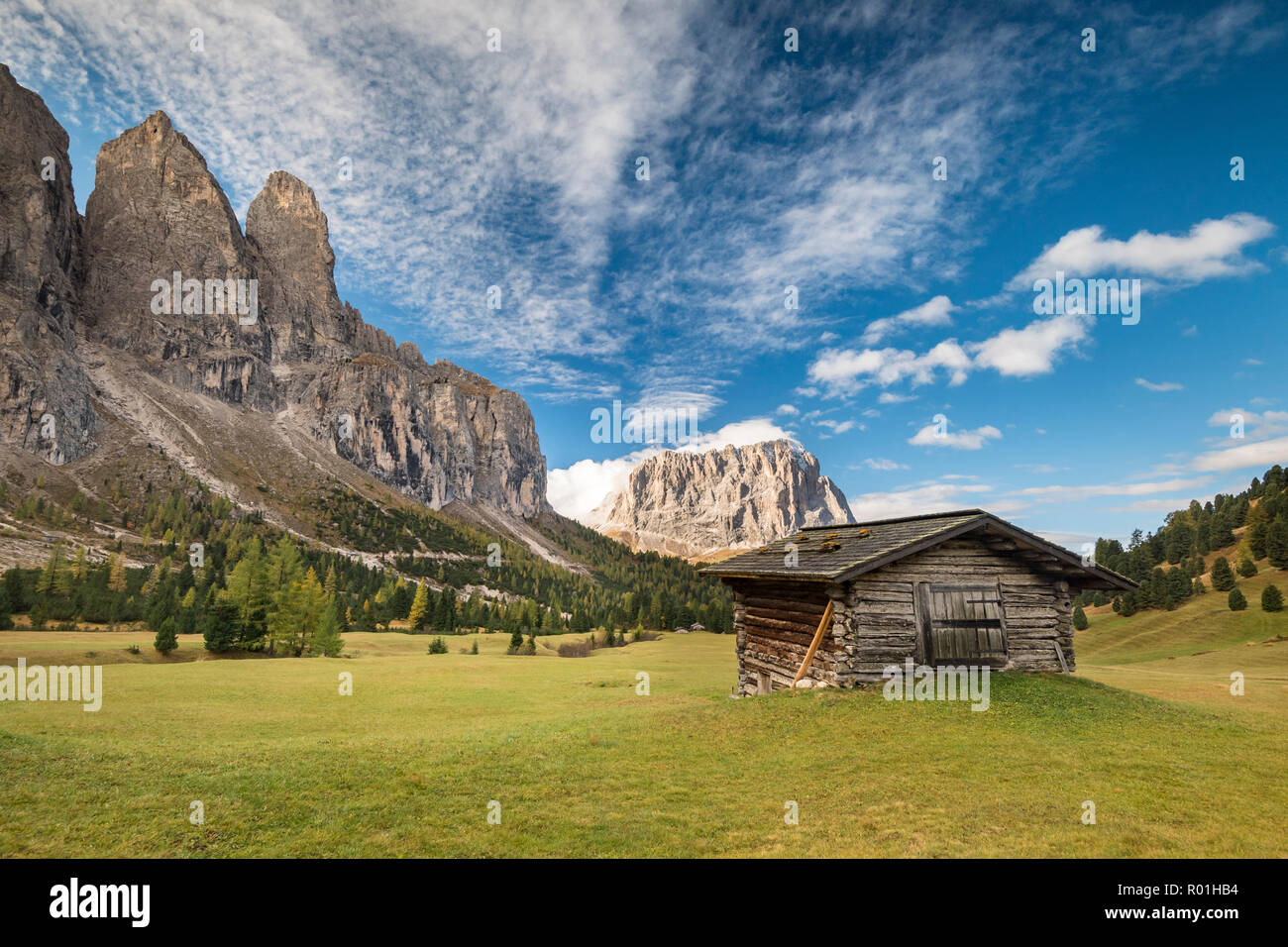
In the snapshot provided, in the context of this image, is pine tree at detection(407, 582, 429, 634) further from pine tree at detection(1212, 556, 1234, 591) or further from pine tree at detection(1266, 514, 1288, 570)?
pine tree at detection(1266, 514, 1288, 570)

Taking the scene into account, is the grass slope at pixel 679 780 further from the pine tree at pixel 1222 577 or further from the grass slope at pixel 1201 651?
the pine tree at pixel 1222 577

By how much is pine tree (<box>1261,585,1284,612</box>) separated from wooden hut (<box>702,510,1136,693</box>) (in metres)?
47.4

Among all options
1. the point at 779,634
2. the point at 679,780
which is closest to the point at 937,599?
the point at 779,634

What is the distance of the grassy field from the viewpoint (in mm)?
7637

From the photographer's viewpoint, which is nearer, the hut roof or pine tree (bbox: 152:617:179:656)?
the hut roof

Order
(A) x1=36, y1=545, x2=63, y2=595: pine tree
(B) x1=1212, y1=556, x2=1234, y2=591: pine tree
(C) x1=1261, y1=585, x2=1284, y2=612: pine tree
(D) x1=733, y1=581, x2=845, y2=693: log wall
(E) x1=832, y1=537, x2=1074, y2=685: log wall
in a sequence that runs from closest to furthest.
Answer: (E) x1=832, y1=537, x2=1074, y2=685: log wall < (D) x1=733, y1=581, x2=845, y2=693: log wall < (C) x1=1261, y1=585, x2=1284, y2=612: pine tree < (B) x1=1212, y1=556, x2=1234, y2=591: pine tree < (A) x1=36, y1=545, x2=63, y2=595: pine tree

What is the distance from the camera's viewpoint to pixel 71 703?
18938mm

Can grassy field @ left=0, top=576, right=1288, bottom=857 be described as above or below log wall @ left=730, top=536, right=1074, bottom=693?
below

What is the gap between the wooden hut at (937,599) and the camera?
1614 centimetres

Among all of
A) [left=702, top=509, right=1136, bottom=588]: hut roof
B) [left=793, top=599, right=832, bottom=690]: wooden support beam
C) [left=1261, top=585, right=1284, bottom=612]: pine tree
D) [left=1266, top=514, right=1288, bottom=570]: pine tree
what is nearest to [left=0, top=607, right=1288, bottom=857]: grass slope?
[left=793, top=599, right=832, bottom=690]: wooden support beam

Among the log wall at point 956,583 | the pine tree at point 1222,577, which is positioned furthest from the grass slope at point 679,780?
the pine tree at point 1222,577
